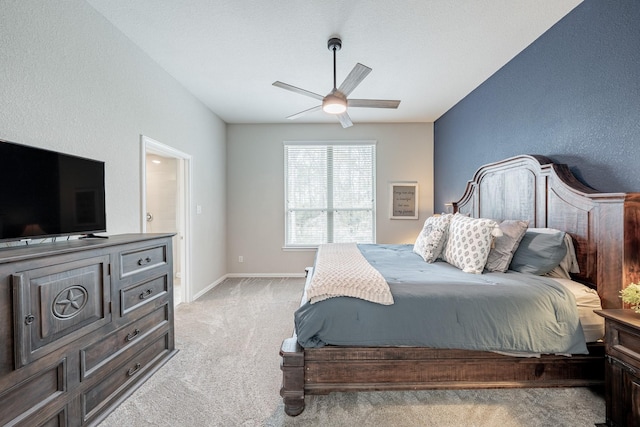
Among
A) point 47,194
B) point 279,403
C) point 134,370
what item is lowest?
point 279,403

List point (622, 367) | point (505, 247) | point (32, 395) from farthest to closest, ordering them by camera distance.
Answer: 1. point (505, 247)
2. point (622, 367)
3. point (32, 395)

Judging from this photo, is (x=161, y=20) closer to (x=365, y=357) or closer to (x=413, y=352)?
(x=365, y=357)

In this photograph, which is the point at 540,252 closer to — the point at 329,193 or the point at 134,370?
the point at 134,370

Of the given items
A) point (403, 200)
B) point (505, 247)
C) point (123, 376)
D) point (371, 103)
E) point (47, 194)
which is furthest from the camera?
point (403, 200)

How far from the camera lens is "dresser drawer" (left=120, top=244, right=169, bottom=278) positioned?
178 centimetres

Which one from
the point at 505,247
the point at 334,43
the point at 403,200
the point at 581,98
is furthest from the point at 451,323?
the point at 403,200

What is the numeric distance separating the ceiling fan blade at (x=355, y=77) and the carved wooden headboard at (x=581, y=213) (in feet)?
5.42

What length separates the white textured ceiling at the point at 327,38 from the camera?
6.75ft

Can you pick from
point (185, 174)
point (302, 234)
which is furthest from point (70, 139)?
point (302, 234)

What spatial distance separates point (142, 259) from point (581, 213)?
3183 millimetres

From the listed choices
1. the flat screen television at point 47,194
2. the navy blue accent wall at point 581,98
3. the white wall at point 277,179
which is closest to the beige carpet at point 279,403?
the flat screen television at point 47,194

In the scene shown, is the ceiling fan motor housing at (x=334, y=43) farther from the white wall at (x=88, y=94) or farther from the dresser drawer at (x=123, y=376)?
the dresser drawer at (x=123, y=376)

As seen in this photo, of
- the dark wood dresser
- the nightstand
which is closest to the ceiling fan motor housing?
the dark wood dresser

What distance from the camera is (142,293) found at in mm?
1948
